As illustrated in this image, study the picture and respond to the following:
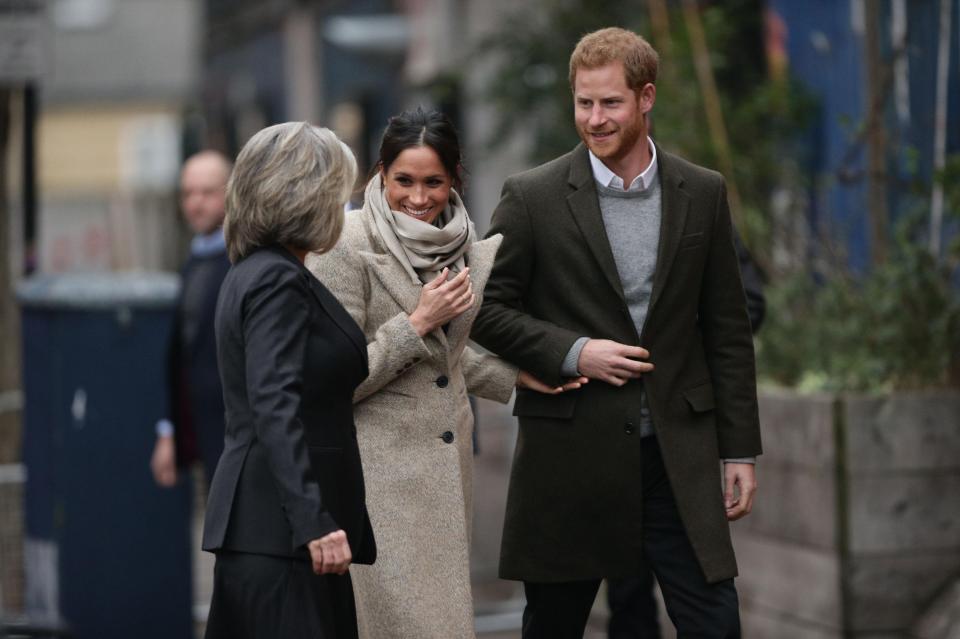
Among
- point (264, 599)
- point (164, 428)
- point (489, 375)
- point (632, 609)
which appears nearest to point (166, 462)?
point (164, 428)

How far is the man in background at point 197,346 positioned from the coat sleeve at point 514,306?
7.01ft

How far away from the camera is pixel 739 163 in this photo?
976 centimetres

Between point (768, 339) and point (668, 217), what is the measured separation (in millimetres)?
3100

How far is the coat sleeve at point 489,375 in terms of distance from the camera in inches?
198

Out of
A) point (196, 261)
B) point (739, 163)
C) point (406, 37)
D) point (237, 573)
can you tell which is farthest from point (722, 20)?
point (406, 37)

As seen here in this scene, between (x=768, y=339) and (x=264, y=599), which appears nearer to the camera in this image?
(x=264, y=599)

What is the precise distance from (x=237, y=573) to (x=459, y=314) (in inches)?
40.9

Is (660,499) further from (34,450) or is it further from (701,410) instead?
(34,450)

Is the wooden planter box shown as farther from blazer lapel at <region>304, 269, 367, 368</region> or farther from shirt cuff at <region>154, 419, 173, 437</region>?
blazer lapel at <region>304, 269, 367, 368</region>

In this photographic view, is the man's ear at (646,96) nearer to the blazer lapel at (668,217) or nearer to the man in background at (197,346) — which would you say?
the blazer lapel at (668,217)

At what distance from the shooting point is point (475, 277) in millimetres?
4867

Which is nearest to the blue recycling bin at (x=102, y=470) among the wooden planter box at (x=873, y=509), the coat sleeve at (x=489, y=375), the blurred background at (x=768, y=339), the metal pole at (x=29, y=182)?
the blurred background at (x=768, y=339)

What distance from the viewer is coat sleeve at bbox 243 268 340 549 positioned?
3.96 meters

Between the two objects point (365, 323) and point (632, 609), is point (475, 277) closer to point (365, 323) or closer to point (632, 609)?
point (365, 323)
